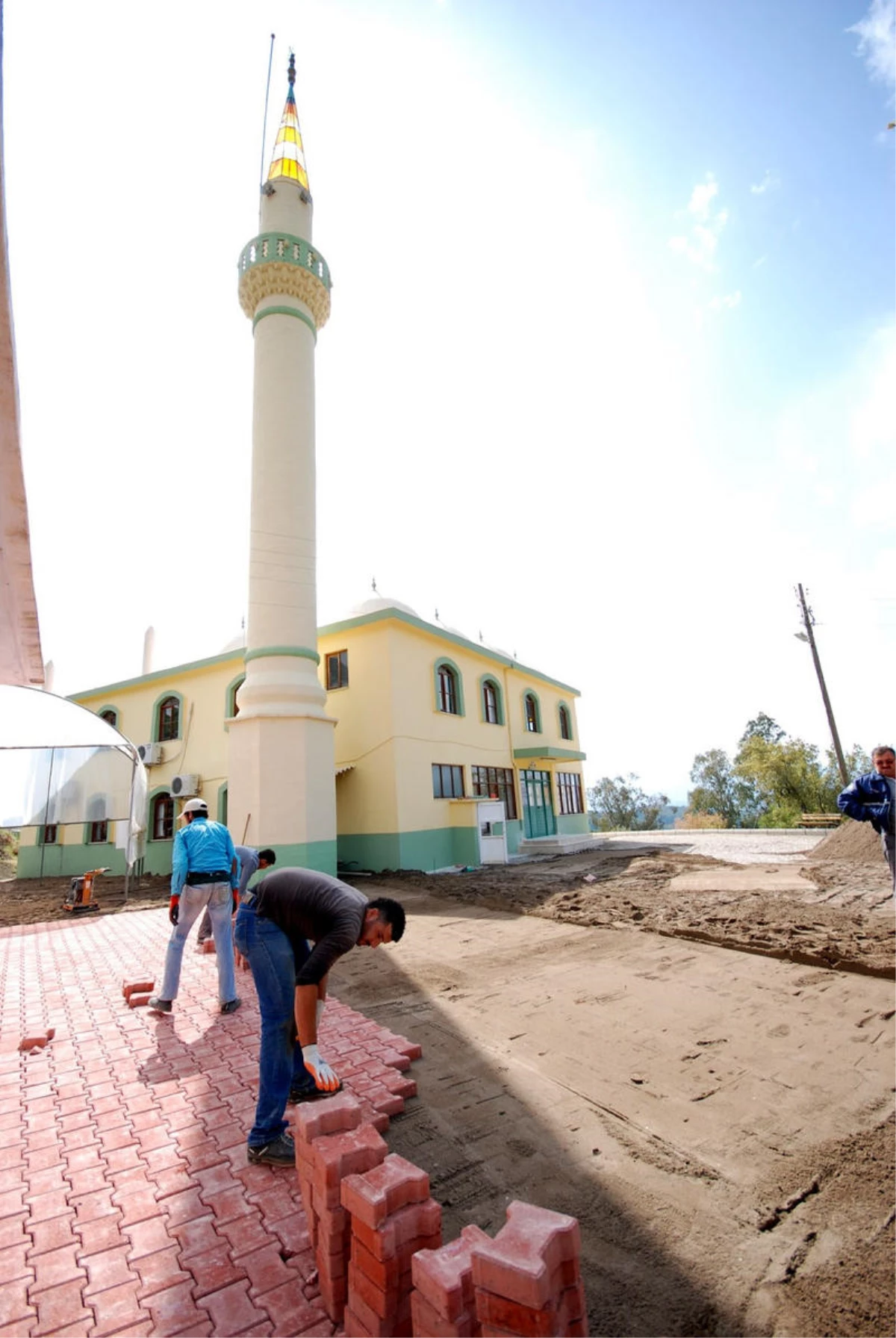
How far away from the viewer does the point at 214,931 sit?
16.4 feet

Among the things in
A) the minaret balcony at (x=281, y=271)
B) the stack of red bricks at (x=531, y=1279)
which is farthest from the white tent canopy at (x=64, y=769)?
the stack of red bricks at (x=531, y=1279)

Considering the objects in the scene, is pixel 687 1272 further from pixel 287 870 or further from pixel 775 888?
pixel 775 888

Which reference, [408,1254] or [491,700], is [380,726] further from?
[408,1254]

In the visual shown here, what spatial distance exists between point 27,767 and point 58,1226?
13.2 m

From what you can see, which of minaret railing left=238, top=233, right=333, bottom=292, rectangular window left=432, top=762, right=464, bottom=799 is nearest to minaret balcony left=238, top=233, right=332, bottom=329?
minaret railing left=238, top=233, right=333, bottom=292

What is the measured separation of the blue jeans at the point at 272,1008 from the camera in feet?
9.46

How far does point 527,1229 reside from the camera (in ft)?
5.01

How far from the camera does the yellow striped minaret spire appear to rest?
1520 cm

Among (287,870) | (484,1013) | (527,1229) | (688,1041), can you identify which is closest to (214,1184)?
(287,870)

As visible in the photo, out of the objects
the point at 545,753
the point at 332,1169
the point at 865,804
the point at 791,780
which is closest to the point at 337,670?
the point at 545,753

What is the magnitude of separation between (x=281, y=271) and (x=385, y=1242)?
16.3 m

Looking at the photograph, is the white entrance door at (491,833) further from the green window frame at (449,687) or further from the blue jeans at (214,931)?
the blue jeans at (214,931)

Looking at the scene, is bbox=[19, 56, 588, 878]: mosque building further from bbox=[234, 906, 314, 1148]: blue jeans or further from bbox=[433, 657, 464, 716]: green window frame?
bbox=[234, 906, 314, 1148]: blue jeans

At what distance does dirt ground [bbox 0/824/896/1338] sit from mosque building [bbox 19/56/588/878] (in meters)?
5.20
